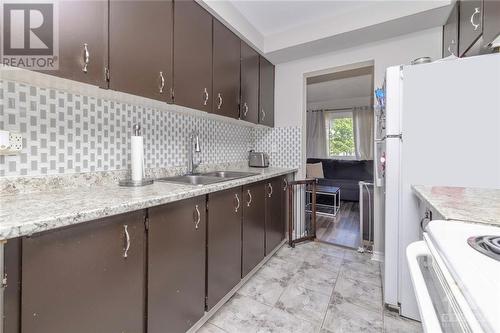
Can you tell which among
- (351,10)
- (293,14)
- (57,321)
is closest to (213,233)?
(57,321)

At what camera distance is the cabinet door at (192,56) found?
148 centimetres

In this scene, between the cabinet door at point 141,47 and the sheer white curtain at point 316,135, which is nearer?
the cabinet door at point 141,47

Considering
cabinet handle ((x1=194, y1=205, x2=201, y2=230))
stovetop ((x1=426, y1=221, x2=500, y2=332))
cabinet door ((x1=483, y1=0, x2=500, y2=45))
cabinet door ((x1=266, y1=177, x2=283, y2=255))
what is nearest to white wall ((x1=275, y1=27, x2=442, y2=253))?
cabinet door ((x1=266, y1=177, x2=283, y2=255))

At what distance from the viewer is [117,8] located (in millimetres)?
1131

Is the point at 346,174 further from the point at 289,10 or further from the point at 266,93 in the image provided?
the point at 289,10

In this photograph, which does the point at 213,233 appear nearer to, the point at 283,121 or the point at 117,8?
the point at 117,8

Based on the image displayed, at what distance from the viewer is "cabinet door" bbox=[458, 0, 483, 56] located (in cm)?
134

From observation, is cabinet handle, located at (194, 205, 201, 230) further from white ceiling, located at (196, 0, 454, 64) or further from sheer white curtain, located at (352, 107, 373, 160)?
sheer white curtain, located at (352, 107, 373, 160)

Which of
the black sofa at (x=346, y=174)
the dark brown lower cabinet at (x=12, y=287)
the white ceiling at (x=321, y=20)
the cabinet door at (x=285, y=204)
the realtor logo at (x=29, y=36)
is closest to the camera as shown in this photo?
the dark brown lower cabinet at (x=12, y=287)

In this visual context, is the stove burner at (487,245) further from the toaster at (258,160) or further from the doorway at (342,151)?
the toaster at (258,160)

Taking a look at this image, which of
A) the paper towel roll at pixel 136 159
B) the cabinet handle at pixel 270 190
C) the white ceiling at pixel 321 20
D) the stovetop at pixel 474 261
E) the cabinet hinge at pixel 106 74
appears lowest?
the cabinet handle at pixel 270 190

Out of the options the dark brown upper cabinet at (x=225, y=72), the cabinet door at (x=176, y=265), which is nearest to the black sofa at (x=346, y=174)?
the dark brown upper cabinet at (x=225, y=72)

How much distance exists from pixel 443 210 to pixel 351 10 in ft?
6.68

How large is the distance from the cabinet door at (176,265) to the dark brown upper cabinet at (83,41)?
0.69m
